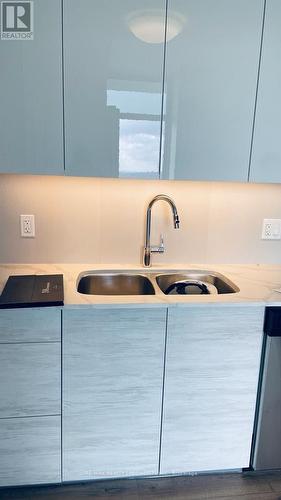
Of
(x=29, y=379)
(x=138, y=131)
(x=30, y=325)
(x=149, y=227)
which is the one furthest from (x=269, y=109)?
(x=29, y=379)

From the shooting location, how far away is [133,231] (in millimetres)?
2064

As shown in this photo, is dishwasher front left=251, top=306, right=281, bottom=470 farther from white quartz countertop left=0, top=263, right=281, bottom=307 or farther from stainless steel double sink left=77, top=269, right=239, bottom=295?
stainless steel double sink left=77, top=269, right=239, bottom=295

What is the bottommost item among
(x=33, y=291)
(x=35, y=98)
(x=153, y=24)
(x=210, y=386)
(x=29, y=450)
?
(x=29, y=450)

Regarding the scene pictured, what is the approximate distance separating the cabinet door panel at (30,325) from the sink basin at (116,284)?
1.46 feet

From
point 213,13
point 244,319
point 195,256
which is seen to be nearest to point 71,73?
point 213,13

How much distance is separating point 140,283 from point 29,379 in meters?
0.71

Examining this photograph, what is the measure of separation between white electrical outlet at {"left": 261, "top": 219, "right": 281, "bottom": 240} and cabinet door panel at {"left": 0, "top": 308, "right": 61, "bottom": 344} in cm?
122

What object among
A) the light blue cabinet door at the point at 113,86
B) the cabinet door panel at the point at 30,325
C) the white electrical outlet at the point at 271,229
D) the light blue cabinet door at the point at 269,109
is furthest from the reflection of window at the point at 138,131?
the white electrical outlet at the point at 271,229

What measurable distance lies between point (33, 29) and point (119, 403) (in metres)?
1.56

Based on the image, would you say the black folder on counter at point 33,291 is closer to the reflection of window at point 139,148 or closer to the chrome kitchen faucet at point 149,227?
the chrome kitchen faucet at point 149,227

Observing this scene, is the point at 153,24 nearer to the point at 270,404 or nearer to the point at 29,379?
the point at 29,379

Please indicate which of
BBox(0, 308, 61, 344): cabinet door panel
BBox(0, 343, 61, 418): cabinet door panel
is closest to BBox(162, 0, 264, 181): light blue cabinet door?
BBox(0, 308, 61, 344): cabinet door panel

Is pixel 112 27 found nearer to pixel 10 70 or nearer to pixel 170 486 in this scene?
pixel 10 70

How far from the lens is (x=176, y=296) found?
1.65 m
